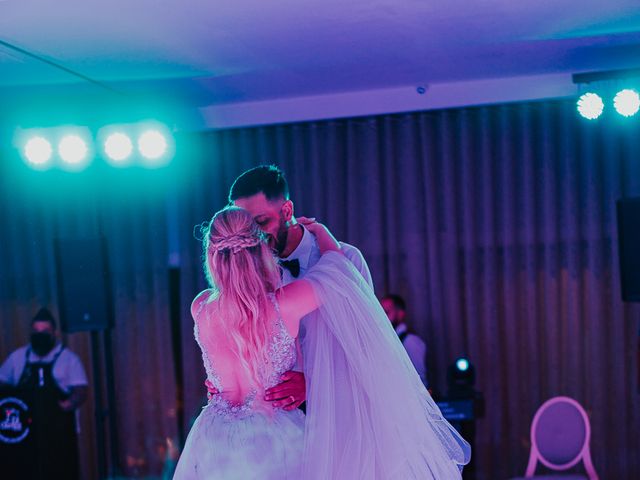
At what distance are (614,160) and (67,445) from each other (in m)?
4.75

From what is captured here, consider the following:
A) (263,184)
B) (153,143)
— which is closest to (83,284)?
(153,143)

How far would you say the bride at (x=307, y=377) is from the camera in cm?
232

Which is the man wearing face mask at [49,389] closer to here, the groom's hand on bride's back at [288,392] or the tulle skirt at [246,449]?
the tulle skirt at [246,449]

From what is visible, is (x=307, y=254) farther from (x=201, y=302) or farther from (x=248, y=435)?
(x=248, y=435)

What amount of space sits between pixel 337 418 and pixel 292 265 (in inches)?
23.6

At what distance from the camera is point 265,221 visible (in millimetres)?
2594

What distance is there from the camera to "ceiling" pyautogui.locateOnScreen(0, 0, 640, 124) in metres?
3.27

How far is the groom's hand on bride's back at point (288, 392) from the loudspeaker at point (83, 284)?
2964 millimetres

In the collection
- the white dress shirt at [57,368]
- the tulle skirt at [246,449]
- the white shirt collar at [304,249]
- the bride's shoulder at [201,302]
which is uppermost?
the white shirt collar at [304,249]

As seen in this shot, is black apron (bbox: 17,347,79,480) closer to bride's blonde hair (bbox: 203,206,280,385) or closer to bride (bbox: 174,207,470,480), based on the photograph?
bride (bbox: 174,207,470,480)

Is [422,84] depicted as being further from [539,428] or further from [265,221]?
[265,221]

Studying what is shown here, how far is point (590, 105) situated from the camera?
15.4 ft

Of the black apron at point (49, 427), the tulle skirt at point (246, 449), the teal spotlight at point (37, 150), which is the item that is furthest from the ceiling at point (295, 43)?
the black apron at point (49, 427)

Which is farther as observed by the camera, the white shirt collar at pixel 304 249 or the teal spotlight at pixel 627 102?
the teal spotlight at pixel 627 102
